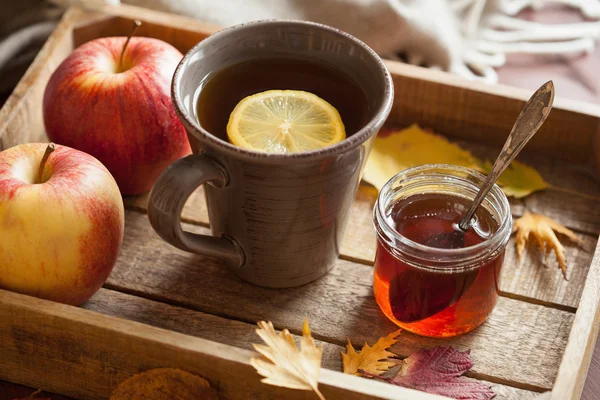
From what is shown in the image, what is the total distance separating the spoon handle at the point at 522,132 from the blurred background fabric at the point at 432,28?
346 mm

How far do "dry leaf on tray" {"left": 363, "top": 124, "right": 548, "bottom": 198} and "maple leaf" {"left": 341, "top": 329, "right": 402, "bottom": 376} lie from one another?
0.23 meters

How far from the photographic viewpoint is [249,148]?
29.2 inches

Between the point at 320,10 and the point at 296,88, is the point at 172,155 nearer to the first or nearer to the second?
the point at 296,88

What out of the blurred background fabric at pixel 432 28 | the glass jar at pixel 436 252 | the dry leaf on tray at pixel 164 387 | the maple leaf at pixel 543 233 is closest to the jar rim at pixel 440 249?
the glass jar at pixel 436 252

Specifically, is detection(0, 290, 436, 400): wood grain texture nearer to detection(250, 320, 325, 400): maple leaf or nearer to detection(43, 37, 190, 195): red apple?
detection(250, 320, 325, 400): maple leaf

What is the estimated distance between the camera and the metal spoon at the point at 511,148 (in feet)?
2.53

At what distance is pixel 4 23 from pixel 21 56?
12 cm

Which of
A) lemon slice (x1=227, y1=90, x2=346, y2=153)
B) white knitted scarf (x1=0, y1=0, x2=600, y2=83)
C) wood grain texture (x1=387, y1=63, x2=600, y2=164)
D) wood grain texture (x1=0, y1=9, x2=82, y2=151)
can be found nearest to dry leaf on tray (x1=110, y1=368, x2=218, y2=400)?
lemon slice (x1=227, y1=90, x2=346, y2=153)

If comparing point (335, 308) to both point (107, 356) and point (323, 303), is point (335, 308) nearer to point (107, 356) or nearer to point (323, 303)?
point (323, 303)

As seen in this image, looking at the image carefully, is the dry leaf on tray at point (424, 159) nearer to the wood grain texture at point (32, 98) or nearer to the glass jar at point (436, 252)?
the glass jar at point (436, 252)

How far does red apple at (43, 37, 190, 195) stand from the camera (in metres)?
0.86

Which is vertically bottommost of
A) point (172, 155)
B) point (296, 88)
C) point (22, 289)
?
point (22, 289)

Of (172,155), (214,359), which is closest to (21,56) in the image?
(172,155)

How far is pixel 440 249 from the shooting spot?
73 centimetres
